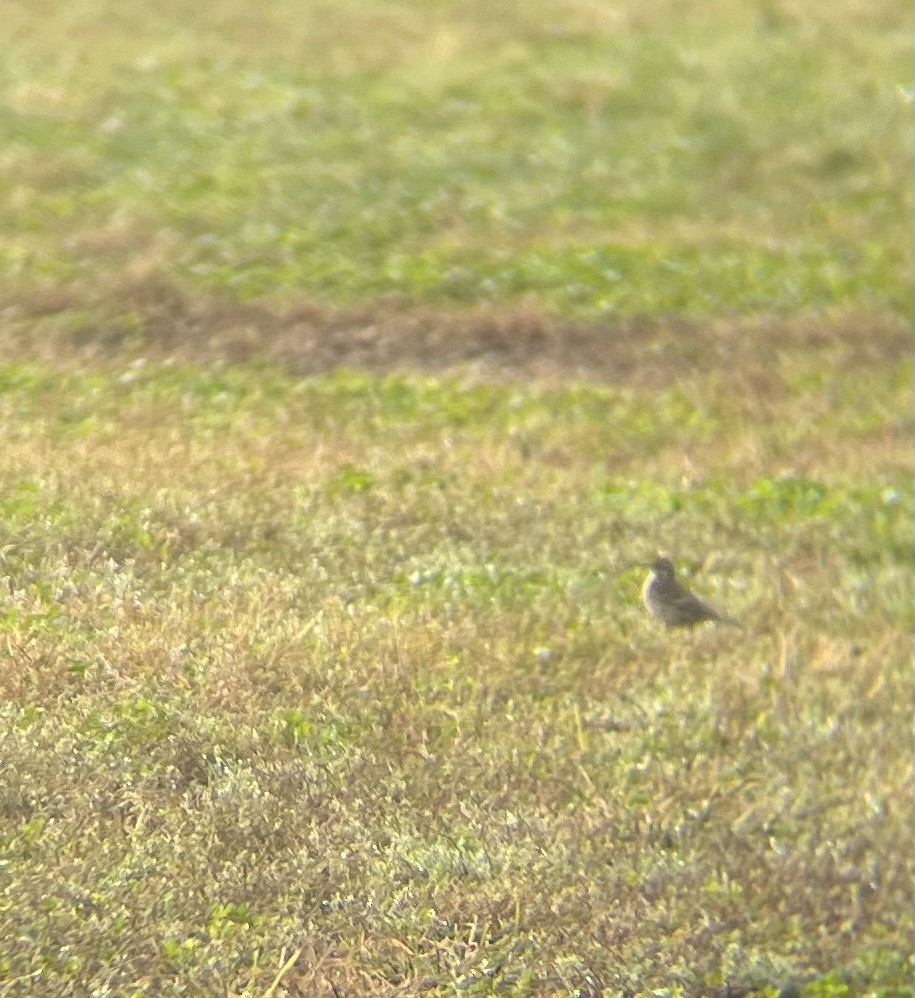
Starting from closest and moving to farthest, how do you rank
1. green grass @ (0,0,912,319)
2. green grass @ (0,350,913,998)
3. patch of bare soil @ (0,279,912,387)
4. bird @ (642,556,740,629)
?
1. green grass @ (0,350,913,998)
2. patch of bare soil @ (0,279,912,387)
3. bird @ (642,556,740,629)
4. green grass @ (0,0,912,319)

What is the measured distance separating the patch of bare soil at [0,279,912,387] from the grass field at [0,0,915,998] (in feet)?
0.04

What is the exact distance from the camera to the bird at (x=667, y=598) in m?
3.96

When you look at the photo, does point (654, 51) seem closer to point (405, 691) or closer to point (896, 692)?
point (896, 692)

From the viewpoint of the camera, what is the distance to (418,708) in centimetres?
352

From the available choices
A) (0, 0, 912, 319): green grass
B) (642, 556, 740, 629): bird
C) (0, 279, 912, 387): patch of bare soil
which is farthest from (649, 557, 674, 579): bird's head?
(0, 0, 912, 319): green grass

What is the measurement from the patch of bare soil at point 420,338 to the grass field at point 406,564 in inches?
0.5

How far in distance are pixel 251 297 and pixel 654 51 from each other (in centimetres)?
426

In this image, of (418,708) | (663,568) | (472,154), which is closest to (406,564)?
(418,708)

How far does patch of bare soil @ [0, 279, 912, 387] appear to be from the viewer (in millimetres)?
3656

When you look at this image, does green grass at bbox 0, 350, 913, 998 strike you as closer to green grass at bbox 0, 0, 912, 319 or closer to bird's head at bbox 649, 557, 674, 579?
bird's head at bbox 649, 557, 674, 579

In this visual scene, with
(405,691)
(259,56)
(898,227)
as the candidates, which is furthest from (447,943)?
(898,227)

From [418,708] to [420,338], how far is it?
138 cm

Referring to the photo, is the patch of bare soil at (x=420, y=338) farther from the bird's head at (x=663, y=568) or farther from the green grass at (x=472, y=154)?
the bird's head at (x=663, y=568)

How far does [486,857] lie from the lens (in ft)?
11.1
